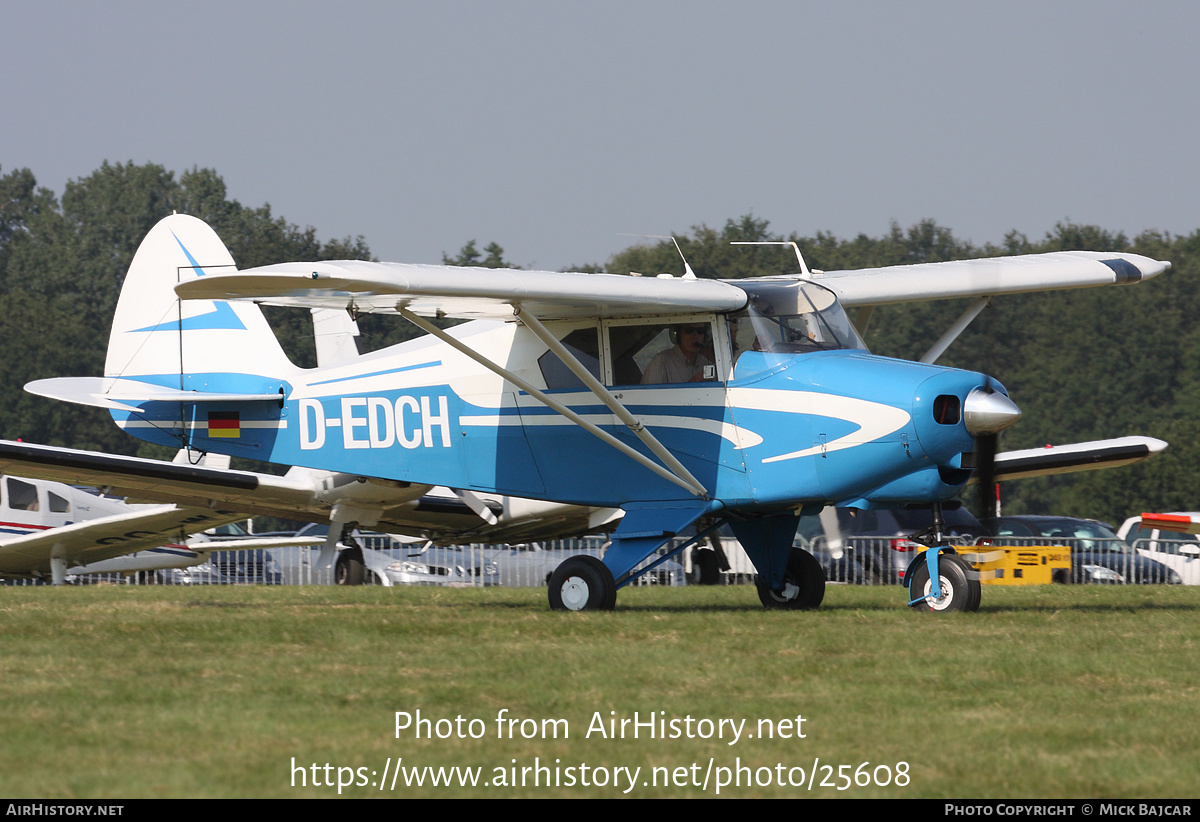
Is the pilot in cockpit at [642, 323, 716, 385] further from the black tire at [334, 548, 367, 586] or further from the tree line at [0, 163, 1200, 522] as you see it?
the tree line at [0, 163, 1200, 522]

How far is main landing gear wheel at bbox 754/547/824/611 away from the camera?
42.4 ft

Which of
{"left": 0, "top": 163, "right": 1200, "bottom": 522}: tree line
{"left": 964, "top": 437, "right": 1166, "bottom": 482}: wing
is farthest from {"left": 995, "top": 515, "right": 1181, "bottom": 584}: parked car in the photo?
{"left": 0, "top": 163, "right": 1200, "bottom": 522}: tree line

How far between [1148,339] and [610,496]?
61795mm

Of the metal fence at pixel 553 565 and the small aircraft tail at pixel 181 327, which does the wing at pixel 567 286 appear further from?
the metal fence at pixel 553 565

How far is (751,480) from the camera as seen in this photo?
11961 millimetres

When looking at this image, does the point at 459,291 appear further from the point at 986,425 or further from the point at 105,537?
the point at 105,537

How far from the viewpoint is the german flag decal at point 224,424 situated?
15102 mm

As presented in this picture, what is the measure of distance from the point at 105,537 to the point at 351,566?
13.1 ft

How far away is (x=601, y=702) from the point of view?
700 centimetres

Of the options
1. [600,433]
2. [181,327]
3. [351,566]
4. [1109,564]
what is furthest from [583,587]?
[1109,564]

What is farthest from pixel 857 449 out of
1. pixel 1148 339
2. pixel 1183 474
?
pixel 1148 339

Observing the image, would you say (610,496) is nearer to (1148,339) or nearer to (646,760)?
(646,760)

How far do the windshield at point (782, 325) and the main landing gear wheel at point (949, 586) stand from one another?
2.00 m

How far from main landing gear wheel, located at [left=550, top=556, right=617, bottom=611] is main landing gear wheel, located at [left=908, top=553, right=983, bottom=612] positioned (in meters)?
2.57
